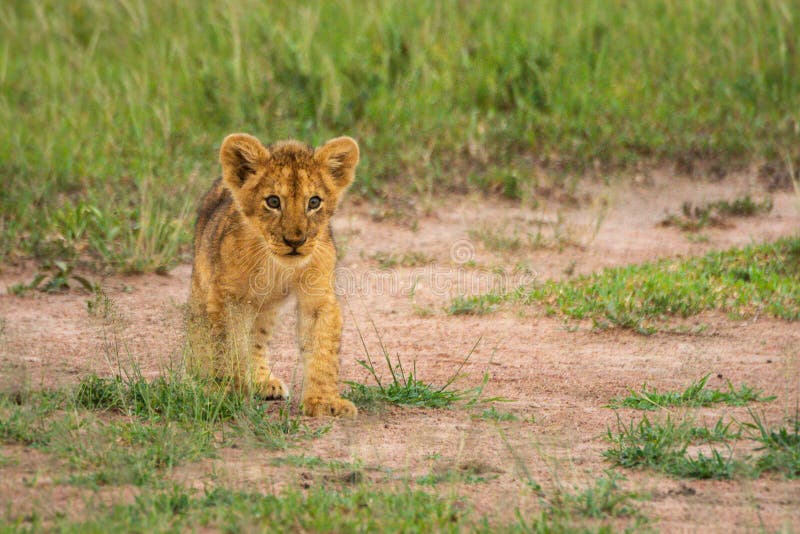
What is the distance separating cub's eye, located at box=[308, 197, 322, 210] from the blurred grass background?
323 cm

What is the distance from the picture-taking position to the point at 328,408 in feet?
17.0

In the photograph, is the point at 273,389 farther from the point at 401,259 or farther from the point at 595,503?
the point at 401,259

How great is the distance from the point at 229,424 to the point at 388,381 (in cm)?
126

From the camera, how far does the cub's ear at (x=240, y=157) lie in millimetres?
5352

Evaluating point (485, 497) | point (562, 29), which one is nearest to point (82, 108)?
point (562, 29)

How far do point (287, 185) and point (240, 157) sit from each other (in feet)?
1.11

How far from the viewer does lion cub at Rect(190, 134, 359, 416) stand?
521 centimetres

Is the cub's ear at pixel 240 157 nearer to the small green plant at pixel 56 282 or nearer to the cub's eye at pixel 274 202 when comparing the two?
the cub's eye at pixel 274 202

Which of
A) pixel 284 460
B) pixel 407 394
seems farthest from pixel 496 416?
pixel 284 460

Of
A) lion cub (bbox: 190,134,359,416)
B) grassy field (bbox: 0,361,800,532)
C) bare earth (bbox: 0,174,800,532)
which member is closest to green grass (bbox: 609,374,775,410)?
grassy field (bbox: 0,361,800,532)

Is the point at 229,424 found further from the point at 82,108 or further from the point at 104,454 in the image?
the point at 82,108

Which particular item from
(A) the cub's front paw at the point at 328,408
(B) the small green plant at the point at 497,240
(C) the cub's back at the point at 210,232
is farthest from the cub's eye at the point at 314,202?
(B) the small green plant at the point at 497,240

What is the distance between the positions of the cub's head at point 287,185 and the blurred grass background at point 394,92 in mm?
3037

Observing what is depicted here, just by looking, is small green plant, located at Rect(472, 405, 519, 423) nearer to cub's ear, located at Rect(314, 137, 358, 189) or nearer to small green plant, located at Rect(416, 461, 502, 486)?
small green plant, located at Rect(416, 461, 502, 486)
